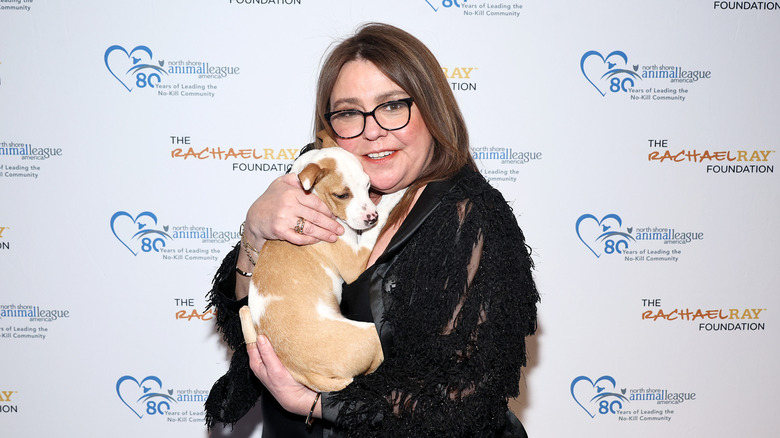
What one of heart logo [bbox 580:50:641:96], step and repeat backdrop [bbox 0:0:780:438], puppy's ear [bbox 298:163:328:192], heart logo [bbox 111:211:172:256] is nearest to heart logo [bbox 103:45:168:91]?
step and repeat backdrop [bbox 0:0:780:438]

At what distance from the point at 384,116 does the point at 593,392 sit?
243 centimetres

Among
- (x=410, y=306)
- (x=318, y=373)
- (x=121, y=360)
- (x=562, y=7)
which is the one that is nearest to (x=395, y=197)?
(x=410, y=306)

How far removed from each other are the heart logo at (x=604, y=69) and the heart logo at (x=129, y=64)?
249 centimetres

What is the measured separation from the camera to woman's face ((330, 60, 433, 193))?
1.78 meters

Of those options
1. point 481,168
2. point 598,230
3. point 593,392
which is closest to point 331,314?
point 481,168

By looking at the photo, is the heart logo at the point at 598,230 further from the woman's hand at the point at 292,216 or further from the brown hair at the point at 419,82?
the woman's hand at the point at 292,216

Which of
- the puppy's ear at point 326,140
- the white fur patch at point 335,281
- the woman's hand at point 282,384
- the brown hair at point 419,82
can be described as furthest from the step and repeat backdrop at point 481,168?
the woman's hand at point 282,384

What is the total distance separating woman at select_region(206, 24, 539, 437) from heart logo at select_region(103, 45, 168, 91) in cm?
155

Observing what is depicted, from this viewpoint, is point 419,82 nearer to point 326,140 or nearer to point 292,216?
point 326,140

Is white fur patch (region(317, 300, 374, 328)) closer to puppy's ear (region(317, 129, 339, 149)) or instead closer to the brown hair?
the brown hair

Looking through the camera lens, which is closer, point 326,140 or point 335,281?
point 335,281

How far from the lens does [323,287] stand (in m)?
1.76

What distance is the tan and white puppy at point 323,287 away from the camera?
163cm

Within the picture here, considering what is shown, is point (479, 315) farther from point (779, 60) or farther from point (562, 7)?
point (779, 60)
